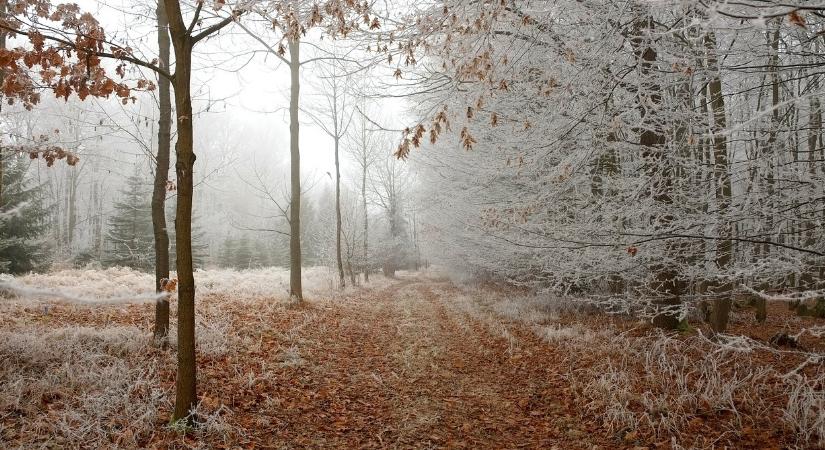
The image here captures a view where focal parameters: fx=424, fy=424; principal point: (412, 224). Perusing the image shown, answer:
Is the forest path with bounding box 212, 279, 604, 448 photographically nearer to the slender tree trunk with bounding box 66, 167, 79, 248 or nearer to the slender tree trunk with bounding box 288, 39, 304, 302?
the slender tree trunk with bounding box 288, 39, 304, 302

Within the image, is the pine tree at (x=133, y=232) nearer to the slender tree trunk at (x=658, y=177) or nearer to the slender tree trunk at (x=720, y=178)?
the slender tree trunk at (x=658, y=177)

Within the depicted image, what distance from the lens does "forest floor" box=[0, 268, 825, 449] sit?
385 centimetres

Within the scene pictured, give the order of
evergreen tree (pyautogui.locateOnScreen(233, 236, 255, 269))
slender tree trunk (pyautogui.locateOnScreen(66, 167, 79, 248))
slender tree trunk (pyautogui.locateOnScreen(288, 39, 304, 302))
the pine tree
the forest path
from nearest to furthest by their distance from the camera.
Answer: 1. the forest path
2. slender tree trunk (pyautogui.locateOnScreen(288, 39, 304, 302))
3. the pine tree
4. slender tree trunk (pyautogui.locateOnScreen(66, 167, 79, 248))
5. evergreen tree (pyautogui.locateOnScreen(233, 236, 255, 269))

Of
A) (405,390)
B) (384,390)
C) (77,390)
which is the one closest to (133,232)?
(77,390)

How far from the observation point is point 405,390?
5480 millimetres

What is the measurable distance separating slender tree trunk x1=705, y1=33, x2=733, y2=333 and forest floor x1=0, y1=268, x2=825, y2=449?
1265mm

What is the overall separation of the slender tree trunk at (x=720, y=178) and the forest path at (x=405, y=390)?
259 centimetres

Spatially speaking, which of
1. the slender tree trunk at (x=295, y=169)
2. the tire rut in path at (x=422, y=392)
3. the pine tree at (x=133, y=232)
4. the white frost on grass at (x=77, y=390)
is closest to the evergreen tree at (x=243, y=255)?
the pine tree at (x=133, y=232)

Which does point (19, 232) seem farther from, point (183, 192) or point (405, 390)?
point (405, 390)

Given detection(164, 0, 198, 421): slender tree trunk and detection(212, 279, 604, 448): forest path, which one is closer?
detection(164, 0, 198, 421): slender tree trunk

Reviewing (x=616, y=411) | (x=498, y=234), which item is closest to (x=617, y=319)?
(x=498, y=234)

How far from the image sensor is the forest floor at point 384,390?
12.6 feet

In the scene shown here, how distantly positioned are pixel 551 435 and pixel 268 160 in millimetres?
39782

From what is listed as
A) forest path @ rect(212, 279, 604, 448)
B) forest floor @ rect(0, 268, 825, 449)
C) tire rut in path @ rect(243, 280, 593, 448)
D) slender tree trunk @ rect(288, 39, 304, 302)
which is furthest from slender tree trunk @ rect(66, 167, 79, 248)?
tire rut in path @ rect(243, 280, 593, 448)
